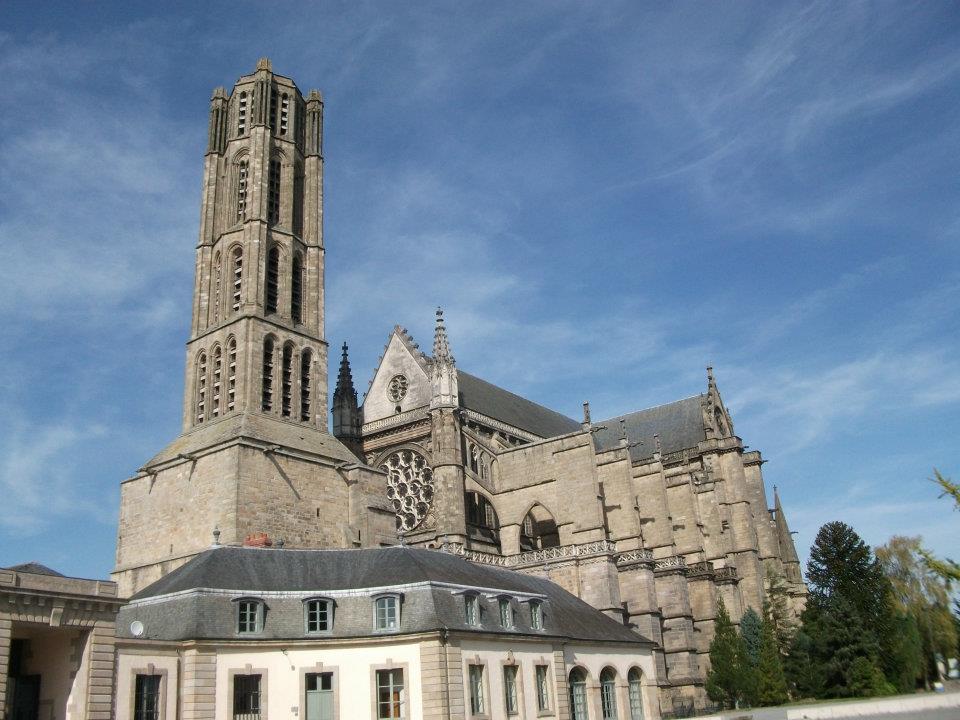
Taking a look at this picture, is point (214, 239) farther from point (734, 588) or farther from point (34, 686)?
point (734, 588)

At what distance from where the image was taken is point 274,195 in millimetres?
38469

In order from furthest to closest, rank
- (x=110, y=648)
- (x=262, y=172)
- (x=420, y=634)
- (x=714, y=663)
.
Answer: (x=262, y=172) < (x=714, y=663) < (x=420, y=634) < (x=110, y=648)

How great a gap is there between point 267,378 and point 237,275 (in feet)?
15.4

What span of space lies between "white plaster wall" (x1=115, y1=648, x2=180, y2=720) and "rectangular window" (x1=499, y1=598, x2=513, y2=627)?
28.1 ft

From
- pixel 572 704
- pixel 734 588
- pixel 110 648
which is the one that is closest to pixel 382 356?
pixel 734 588

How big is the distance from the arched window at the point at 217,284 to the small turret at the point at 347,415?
29.3 feet

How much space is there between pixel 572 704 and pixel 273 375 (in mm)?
16678

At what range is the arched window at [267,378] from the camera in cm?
3450

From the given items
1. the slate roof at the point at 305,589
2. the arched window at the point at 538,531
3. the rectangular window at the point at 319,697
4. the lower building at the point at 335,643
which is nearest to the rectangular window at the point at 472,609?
the lower building at the point at 335,643

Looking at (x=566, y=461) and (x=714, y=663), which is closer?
(x=714, y=663)

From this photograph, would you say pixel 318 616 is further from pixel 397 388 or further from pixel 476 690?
pixel 397 388

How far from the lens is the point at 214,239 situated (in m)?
38.0

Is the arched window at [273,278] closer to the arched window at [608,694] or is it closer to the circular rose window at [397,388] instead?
the circular rose window at [397,388]

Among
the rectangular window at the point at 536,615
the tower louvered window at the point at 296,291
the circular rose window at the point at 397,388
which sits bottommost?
the rectangular window at the point at 536,615
